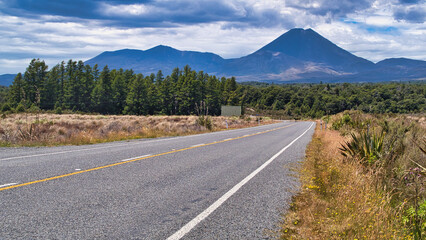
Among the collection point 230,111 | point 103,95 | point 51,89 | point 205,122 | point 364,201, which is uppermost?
point 51,89

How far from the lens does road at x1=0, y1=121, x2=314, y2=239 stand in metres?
4.09

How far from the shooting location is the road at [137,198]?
409 centimetres

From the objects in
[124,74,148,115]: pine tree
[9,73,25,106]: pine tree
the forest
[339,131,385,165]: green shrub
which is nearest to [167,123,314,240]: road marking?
[339,131,385,165]: green shrub

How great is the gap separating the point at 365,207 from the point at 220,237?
89.4 inches

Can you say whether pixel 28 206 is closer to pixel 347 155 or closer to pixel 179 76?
pixel 347 155

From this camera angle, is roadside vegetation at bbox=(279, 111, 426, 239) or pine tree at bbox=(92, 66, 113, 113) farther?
pine tree at bbox=(92, 66, 113, 113)

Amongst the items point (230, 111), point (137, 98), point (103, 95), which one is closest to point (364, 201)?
point (230, 111)

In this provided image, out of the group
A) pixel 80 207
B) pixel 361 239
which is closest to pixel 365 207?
pixel 361 239

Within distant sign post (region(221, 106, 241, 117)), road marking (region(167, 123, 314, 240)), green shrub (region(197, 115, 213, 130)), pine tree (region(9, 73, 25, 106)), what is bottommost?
distant sign post (region(221, 106, 241, 117))

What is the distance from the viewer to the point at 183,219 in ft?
14.9

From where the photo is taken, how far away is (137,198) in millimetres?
5457

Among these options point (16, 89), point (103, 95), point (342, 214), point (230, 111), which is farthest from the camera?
point (103, 95)

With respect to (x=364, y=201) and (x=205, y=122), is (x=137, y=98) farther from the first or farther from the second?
(x=364, y=201)

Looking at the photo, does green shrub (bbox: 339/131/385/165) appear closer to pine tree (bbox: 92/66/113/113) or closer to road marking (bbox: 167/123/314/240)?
road marking (bbox: 167/123/314/240)
